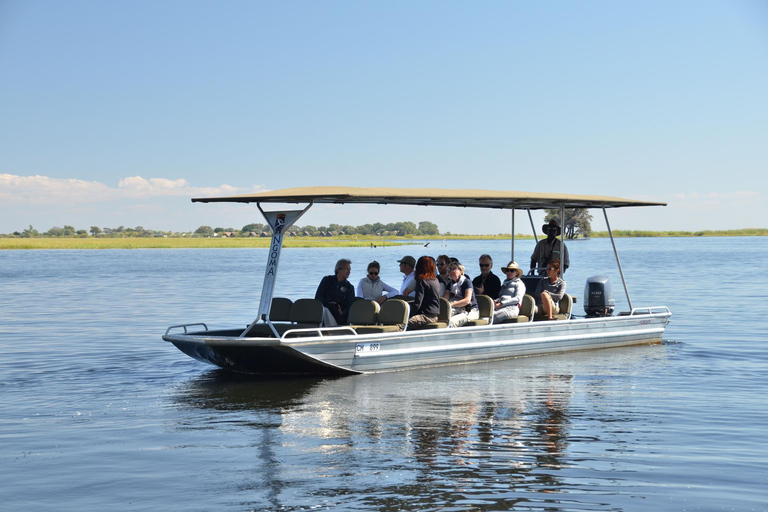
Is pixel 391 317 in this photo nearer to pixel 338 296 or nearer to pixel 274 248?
pixel 338 296

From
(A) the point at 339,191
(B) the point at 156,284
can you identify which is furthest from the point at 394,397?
(B) the point at 156,284

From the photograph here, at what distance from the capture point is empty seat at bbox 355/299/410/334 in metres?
12.5

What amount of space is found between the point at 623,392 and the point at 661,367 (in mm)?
2656

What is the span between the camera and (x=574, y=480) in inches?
295

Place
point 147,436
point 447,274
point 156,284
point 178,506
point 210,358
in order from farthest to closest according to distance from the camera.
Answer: point 156,284 < point 447,274 < point 210,358 < point 147,436 < point 178,506

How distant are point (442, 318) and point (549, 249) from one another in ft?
13.4

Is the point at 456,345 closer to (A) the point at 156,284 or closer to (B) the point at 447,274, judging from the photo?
(B) the point at 447,274

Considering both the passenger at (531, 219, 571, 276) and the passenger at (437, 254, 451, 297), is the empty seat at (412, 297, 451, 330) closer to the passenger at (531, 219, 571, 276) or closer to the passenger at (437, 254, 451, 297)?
the passenger at (437, 254, 451, 297)

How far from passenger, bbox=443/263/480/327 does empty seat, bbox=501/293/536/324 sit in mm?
831

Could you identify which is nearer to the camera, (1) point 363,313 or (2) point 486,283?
(1) point 363,313

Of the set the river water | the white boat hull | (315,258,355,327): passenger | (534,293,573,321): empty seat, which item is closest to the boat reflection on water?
the river water

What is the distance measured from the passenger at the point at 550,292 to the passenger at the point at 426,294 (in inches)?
103

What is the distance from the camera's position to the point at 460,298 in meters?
13.8

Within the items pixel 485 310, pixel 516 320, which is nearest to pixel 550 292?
pixel 516 320
